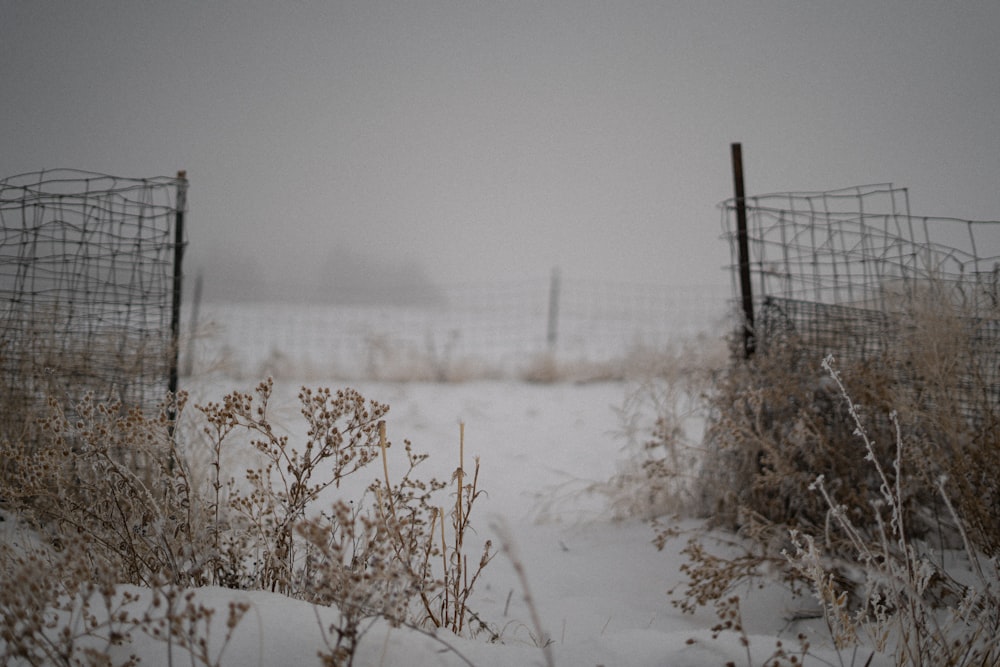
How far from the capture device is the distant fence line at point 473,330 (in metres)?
7.59

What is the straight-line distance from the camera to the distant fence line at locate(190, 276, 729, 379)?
7.59m

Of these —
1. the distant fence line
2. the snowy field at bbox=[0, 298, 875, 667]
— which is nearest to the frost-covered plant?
the snowy field at bbox=[0, 298, 875, 667]

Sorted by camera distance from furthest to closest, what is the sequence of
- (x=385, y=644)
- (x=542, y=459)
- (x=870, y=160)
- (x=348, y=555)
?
(x=542, y=459), (x=870, y=160), (x=348, y=555), (x=385, y=644)

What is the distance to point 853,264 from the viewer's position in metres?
2.82

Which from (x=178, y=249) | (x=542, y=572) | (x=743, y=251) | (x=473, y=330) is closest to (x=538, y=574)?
(x=542, y=572)

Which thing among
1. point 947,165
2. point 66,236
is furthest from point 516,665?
point 947,165

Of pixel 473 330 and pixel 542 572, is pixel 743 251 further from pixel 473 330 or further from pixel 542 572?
pixel 473 330

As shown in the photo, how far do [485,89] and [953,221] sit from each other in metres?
161

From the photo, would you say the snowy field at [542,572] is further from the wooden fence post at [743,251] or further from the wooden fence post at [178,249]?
the wooden fence post at [743,251]

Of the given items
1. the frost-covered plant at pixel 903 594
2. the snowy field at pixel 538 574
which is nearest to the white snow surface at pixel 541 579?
the snowy field at pixel 538 574

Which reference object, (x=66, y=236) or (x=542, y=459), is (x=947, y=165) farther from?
(x=66, y=236)

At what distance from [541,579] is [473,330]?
380 inches

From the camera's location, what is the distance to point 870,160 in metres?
3.98

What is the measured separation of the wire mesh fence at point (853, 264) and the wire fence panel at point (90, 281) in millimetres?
3030
